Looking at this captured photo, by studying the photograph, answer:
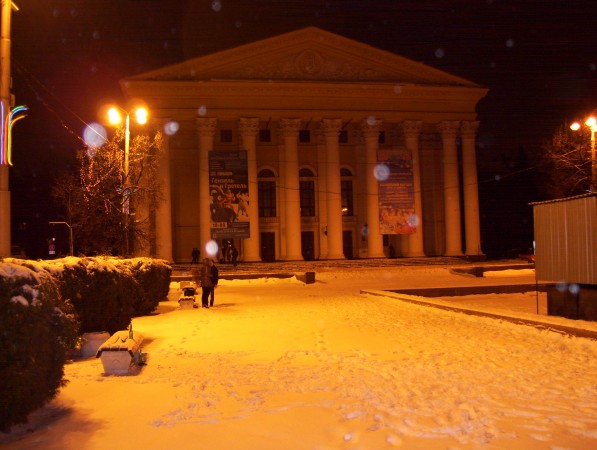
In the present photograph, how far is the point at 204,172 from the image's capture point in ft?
144

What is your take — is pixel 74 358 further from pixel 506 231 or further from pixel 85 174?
pixel 506 231

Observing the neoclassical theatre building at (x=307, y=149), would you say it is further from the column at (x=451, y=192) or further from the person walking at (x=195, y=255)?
the person walking at (x=195, y=255)

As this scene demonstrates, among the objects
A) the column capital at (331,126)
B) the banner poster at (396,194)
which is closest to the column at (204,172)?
the column capital at (331,126)

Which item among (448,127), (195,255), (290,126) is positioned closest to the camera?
(195,255)

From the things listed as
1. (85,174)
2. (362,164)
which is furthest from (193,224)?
(85,174)

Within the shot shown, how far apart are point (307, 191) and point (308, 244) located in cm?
476

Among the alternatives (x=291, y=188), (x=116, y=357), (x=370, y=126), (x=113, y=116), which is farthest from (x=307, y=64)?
(x=116, y=357)

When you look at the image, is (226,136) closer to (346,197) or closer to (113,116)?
(346,197)

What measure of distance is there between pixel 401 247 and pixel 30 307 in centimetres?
4552

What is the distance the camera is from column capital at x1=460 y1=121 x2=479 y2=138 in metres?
47.9

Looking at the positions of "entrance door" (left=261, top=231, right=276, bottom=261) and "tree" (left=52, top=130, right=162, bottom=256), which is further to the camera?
"entrance door" (left=261, top=231, right=276, bottom=261)

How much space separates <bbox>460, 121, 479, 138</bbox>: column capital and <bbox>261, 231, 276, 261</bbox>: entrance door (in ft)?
60.8

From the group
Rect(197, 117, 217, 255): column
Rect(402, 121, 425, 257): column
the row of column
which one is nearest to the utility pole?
the row of column

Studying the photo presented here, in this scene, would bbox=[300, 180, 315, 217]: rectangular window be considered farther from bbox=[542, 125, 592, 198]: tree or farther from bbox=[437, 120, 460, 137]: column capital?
bbox=[542, 125, 592, 198]: tree
